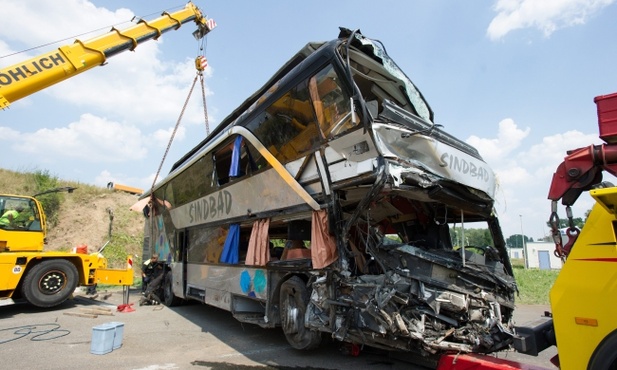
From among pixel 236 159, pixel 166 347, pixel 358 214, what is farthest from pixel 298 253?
pixel 166 347

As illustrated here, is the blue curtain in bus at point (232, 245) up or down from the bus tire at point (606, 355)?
up

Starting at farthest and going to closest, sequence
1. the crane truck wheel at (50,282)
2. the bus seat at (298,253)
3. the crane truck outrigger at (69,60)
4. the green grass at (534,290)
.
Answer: the green grass at (534,290), the crane truck wheel at (50,282), the crane truck outrigger at (69,60), the bus seat at (298,253)

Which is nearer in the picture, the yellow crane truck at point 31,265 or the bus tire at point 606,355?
the bus tire at point 606,355

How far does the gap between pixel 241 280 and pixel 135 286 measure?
39.3 feet

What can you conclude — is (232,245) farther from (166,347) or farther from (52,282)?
(52,282)

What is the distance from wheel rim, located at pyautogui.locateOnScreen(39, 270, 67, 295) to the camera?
367 inches

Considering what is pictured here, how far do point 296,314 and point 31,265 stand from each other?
7684mm

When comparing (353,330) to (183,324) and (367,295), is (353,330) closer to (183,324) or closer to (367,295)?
(367,295)

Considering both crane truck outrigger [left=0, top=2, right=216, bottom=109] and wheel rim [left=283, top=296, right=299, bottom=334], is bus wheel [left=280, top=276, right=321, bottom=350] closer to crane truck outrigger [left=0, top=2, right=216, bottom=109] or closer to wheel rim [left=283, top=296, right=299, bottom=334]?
wheel rim [left=283, top=296, right=299, bottom=334]

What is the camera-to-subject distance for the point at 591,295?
259cm

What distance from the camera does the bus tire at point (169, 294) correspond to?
10734 millimetres

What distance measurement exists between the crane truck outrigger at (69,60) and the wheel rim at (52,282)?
14.0 ft

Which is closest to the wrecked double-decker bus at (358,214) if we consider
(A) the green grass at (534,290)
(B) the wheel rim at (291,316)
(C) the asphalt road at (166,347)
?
(B) the wheel rim at (291,316)

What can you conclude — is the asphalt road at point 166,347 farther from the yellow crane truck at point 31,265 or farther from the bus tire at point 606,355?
the bus tire at point 606,355
